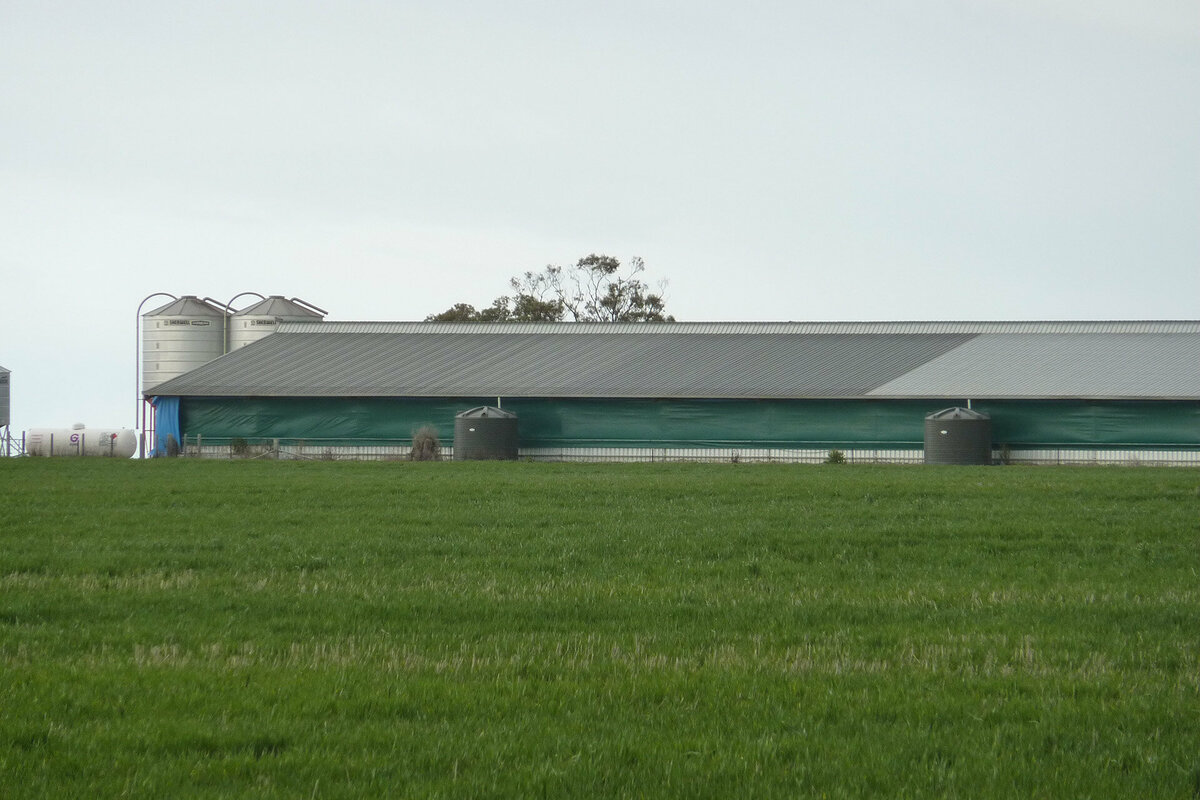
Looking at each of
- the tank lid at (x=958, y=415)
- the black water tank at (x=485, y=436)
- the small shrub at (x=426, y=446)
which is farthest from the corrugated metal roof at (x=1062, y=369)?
the small shrub at (x=426, y=446)

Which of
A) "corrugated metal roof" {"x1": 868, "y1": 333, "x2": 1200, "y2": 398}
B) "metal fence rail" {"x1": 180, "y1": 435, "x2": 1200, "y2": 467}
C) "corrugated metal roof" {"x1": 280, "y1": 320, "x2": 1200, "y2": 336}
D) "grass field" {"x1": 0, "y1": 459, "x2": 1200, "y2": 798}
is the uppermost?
"corrugated metal roof" {"x1": 280, "y1": 320, "x2": 1200, "y2": 336}

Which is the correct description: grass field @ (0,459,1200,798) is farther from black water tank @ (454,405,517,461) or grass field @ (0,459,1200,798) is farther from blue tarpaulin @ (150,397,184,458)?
blue tarpaulin @ (150,397,184,458)

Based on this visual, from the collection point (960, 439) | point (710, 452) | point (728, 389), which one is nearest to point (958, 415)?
point (960, 439)

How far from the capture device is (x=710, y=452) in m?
53.5

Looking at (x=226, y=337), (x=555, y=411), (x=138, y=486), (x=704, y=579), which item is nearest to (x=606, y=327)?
(x=555, y=411)

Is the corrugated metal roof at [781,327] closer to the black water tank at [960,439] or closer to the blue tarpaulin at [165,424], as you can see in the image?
the blue tarpaulin at [165,424]

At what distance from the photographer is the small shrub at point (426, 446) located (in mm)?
53250

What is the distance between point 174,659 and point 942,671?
219 inches

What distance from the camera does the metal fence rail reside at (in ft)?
163

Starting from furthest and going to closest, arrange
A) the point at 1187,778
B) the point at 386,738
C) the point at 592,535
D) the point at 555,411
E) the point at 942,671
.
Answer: the point at 555,411
the point at 592,535
the point at 942,671
the point at 386,738
the point at 1187,778

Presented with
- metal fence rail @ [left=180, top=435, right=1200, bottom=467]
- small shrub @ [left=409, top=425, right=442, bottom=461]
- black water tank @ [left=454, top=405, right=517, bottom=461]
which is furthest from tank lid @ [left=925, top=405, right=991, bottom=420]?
small shrub @ [left=409, top=425, right=442, bottom=461]

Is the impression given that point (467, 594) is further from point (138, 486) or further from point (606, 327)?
point (606, 327)

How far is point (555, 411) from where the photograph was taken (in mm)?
55281

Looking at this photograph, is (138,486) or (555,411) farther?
(555,411)
